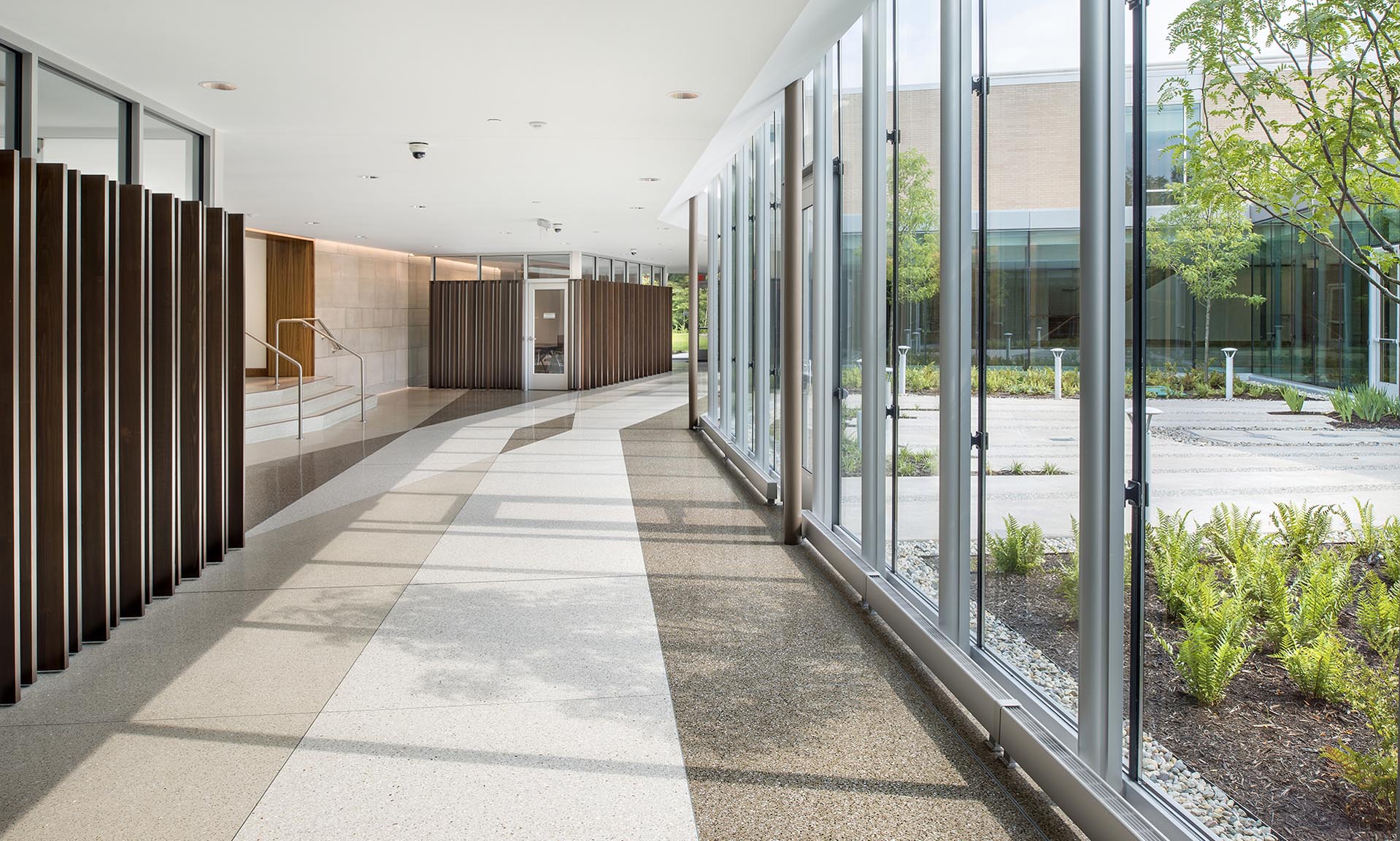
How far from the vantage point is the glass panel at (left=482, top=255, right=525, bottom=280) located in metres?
20.9

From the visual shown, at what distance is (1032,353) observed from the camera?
3.19m

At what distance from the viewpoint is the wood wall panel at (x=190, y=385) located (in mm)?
5445

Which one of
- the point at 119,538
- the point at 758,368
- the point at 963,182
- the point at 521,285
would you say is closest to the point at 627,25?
the point at 963,182

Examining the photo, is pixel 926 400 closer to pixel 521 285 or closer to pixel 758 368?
pixel 758 368

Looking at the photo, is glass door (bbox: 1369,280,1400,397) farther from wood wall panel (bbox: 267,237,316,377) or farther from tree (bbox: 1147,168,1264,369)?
wood wall panel (bbox: 267,237,316,377)

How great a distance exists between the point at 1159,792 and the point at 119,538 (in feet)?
14.1

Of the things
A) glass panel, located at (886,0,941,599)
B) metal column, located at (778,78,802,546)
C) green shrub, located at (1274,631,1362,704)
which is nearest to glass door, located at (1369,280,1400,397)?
green shrub, located at (1274,631,1362,704)

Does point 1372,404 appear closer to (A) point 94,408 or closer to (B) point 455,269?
(A) point 94,408

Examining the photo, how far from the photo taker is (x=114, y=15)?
180 inches

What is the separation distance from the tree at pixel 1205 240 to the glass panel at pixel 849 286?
2749mm

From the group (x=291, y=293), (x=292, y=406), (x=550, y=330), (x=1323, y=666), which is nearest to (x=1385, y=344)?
(x=1323, y=666)

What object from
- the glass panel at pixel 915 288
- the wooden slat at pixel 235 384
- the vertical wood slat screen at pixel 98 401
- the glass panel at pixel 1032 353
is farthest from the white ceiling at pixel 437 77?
the glass panel at pixel 1032 353

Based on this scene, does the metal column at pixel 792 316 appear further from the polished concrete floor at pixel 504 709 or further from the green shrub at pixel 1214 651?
the green shrub at pixel 1214 651

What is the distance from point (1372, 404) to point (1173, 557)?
0.73 metres
